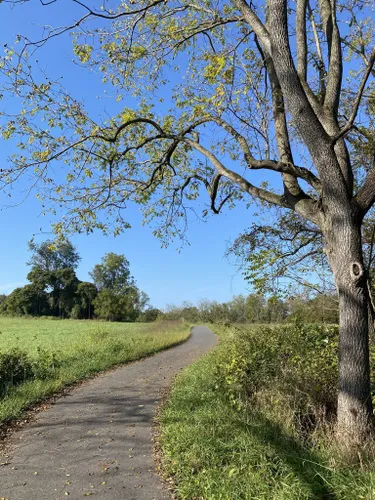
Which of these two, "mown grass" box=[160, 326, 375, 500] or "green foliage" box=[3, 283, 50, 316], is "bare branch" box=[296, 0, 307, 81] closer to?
"mown grass" box=[160, 326, 375, 500]

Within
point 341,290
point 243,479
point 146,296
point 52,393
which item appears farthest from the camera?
point 146,296

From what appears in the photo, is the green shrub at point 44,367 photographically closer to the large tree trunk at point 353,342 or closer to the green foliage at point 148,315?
the large tree trunk at point 353,342

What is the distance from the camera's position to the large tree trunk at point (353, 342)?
505 cm

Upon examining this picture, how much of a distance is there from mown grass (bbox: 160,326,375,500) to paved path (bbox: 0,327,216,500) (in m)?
0.40

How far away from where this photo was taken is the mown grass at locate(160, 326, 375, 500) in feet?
13.4

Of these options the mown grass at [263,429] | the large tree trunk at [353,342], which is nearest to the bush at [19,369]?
the mown grass at [263,429]

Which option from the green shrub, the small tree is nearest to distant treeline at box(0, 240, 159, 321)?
the small tree

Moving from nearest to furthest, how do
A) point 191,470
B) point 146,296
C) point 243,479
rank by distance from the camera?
point 243,479 → point 191,470 → point 146,296

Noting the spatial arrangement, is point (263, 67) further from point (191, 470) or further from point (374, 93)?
point (191, 470)

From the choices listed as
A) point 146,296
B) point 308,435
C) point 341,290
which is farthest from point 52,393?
point 146,296

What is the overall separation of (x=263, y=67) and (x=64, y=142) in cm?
460

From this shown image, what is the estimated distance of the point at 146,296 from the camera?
10494 centimetres

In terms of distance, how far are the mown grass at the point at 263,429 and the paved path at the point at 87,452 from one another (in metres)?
0.40

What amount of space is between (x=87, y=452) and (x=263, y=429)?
2525mm
